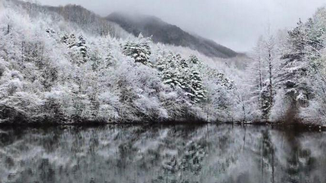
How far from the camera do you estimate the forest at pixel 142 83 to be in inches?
1259

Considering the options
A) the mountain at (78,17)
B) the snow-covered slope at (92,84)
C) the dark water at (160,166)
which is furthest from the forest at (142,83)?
the mountain at (78,17)

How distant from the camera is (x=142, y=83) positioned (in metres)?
46.7

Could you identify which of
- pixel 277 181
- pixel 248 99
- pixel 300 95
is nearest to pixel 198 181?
pixel 277 181

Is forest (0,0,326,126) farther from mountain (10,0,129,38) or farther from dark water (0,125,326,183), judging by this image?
mountain (10,0,129,38)

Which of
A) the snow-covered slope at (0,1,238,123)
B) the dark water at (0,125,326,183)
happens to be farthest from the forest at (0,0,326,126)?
the dark water at (0,125,326,183)

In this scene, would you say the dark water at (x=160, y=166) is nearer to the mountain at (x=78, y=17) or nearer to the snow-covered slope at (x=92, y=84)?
the snow-covered slope at (x=92, y=84)

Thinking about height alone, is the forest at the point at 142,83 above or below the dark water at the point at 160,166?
above

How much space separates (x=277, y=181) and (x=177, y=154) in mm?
6142

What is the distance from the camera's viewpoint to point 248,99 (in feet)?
135

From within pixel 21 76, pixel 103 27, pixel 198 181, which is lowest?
pixel 198 181

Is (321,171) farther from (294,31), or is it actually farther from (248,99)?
(248,99)

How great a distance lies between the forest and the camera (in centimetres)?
3198

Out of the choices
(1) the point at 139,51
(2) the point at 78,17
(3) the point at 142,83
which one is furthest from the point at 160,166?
(2) the point at 78,17

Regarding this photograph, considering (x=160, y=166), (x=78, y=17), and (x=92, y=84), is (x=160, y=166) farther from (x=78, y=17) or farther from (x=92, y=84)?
(x=78, y=17)
